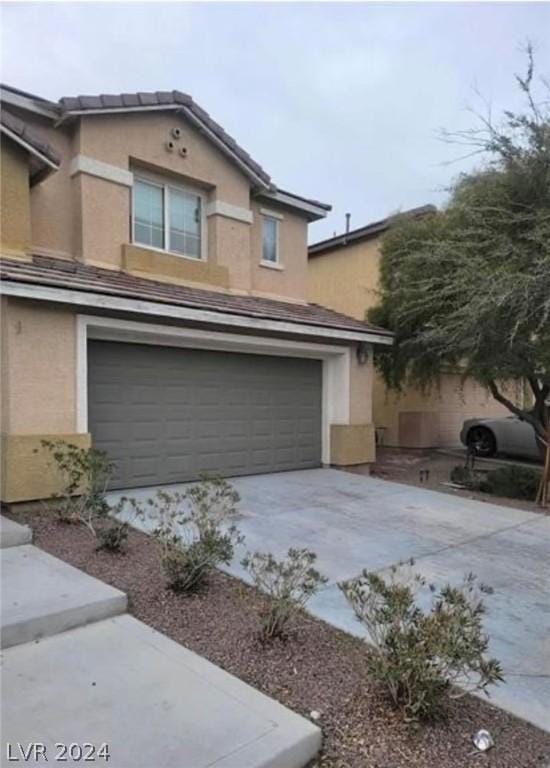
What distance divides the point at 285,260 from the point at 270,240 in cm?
61

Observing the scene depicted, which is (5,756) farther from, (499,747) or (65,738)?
(499,747)

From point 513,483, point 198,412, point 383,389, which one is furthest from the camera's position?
point 383,389

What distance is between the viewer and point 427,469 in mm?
13484

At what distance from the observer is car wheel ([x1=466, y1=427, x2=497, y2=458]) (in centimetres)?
1541

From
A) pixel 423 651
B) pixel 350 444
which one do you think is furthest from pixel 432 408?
pixel 423 651

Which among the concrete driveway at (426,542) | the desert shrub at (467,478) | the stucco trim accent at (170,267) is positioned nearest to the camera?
the concrete driveway at (426,542)

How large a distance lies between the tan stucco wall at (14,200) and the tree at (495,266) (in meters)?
7.30

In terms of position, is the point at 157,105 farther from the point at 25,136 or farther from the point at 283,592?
the point at 283,592

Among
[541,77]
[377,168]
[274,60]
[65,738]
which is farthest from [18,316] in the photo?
[377,168]

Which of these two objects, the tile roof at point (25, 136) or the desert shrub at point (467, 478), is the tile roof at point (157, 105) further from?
the desert shrub at point (467, 478)

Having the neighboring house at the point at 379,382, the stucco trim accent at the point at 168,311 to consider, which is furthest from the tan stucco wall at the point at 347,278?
the stucco trim accent at the point at 168,311

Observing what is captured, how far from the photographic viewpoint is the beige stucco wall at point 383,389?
658 inches

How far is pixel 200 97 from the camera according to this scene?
39.7 feet

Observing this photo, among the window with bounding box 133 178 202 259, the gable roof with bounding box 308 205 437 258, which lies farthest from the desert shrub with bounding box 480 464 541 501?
the window with bounding box 133 178 202 259
